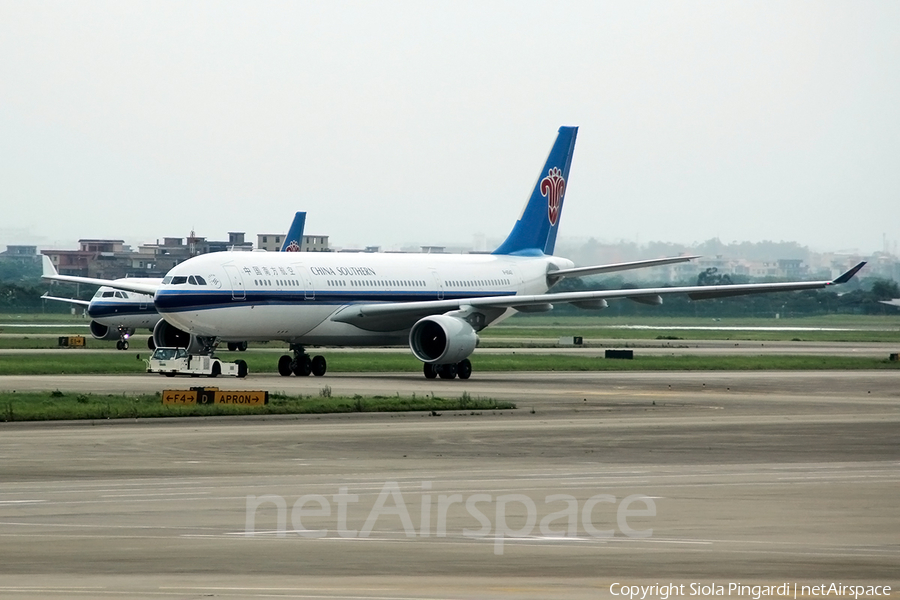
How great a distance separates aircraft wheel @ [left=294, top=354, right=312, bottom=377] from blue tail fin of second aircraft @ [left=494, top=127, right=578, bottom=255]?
11.9 meters

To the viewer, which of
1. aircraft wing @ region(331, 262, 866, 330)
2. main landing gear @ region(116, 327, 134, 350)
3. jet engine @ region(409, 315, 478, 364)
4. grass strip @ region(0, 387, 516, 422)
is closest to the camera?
grass strip @ region(0, 387, 516, 422)

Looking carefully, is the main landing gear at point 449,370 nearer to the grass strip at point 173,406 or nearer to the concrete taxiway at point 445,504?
the grass strip at point 173,406

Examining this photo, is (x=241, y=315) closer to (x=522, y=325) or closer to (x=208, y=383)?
(x=208, y=383)

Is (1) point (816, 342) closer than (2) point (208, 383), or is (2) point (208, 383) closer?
(2) point (208, 383)

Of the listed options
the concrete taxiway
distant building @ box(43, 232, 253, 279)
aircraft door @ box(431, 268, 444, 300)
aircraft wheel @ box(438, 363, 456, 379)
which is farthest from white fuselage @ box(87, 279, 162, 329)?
distant building @ box(43, 232, 253, 279)

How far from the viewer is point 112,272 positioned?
165375 mm

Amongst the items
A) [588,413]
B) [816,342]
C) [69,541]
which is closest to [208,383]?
[588,413]

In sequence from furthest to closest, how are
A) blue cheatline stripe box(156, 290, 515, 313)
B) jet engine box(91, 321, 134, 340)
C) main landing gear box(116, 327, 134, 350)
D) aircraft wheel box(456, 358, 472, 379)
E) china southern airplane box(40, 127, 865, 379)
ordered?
1. jet engine box(91, 321, 134, 340)
2. main landing gear box(116, 327, 134, 350)
3. aircraft wheel box(456, 358, 472, 379)
4. china southern airplane box(40, 127, 865, 379)
5. blue cheatline stripe box(156, 290, 515, 313)

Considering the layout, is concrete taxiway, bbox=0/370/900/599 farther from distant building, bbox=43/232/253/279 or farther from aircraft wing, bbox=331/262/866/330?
distant building, bbox=43/232/253/279

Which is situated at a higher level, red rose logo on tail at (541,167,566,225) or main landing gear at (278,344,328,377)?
red rose logo on tail at (541,167,566,225)

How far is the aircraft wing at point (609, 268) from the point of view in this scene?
155ft

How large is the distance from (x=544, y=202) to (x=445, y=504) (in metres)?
39.5

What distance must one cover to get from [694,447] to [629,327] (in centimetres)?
8722

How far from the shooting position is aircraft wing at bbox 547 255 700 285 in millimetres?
47344
